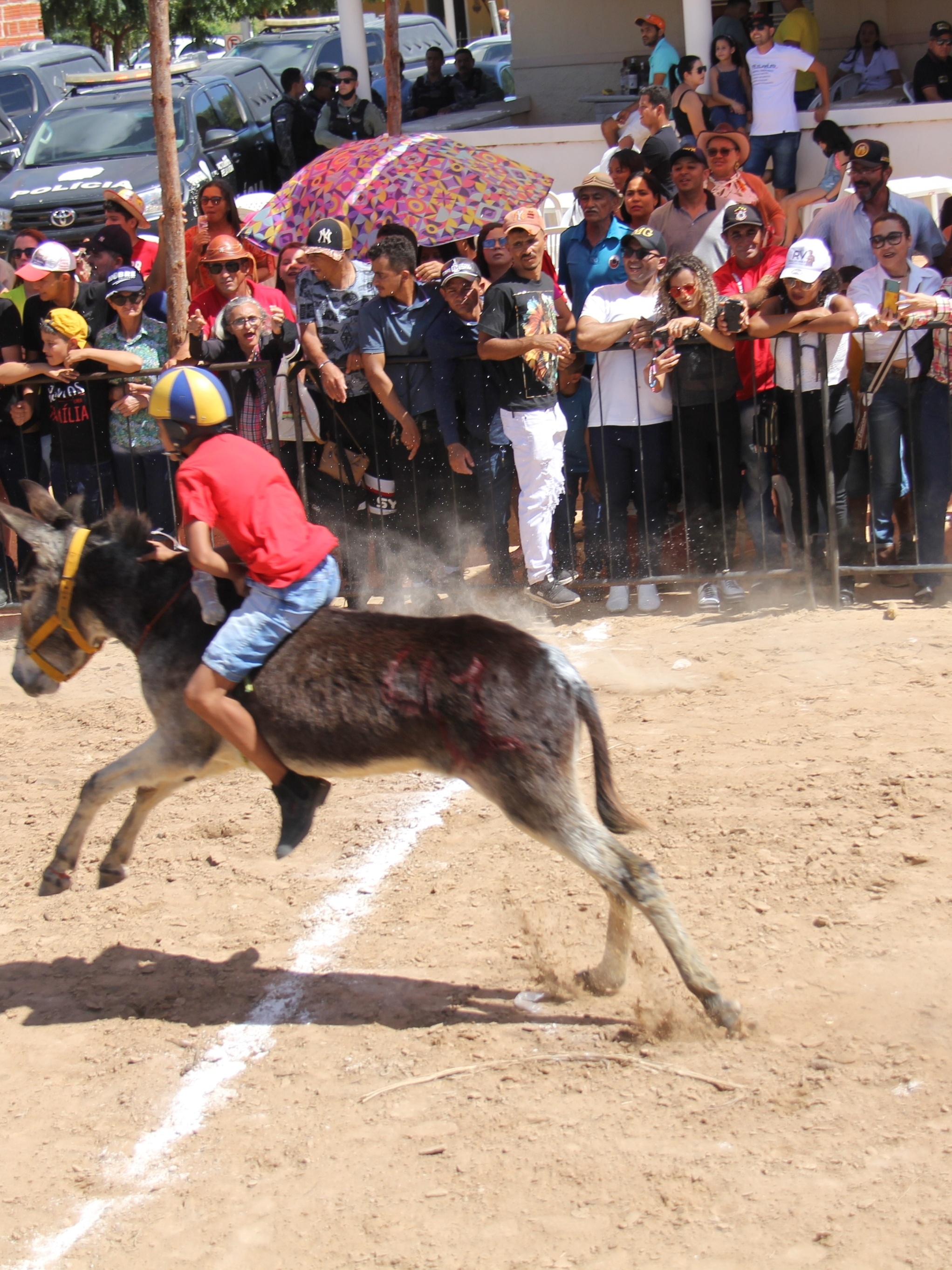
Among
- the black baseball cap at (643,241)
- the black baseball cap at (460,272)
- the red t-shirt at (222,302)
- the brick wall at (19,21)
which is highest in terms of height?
the brick wall at (19,21)

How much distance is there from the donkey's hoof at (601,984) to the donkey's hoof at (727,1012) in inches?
18.6

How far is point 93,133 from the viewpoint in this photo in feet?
61.9

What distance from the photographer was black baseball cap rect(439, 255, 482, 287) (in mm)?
8750

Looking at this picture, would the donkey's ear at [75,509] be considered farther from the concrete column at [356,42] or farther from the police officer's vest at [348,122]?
the concrete column at [356,42]

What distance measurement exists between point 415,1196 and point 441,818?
276cm

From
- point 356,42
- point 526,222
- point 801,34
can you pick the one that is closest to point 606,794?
point 526,222

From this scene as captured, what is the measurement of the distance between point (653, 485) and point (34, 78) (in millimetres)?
18594

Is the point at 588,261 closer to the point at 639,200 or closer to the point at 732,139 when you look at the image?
the point at 639,200

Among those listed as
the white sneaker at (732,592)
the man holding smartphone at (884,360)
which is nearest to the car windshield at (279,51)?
the man holding smartphone at (884,360)

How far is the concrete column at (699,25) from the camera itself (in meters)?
15.5

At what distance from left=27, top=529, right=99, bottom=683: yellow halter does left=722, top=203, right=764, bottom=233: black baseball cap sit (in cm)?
530

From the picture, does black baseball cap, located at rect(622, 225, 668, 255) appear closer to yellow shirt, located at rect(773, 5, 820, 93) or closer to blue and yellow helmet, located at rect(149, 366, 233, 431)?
blue and yellow helmet, located at rect(149, 366, 233, 431)

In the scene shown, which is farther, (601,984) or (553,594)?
(553,594)

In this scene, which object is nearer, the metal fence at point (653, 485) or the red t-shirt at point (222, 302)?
the metal fence at point (653, 485)
